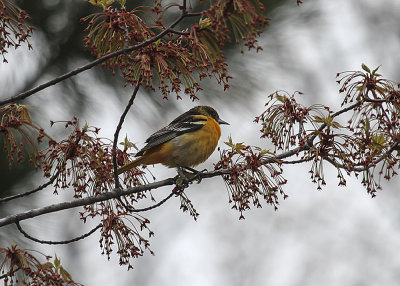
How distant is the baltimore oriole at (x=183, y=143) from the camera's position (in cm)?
451

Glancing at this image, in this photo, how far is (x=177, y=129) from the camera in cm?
471

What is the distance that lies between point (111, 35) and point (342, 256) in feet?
24.4

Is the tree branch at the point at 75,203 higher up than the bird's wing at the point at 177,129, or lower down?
lower down

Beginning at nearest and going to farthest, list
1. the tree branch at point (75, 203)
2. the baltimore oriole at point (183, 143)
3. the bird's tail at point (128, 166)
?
the tree branch at point (75, 203) → the bird's tail at point (128, 166) → the baltimore oriole at point (183, 143)

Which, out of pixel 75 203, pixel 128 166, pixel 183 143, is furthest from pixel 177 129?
pixel 75 203

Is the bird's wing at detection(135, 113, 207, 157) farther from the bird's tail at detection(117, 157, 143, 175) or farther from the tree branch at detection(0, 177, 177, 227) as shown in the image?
the tree branch at detection(0, 177, 177, 227)

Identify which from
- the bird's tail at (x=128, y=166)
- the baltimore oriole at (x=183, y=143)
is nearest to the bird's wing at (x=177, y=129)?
the baltimore oriole at (x=183, y=143)

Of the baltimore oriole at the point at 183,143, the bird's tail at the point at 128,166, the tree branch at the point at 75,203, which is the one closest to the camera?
the tree branch at the point at 75,203

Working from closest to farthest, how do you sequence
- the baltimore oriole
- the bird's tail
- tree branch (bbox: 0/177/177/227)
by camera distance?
tree branch (bbox: 0/177/177/227) < the bird's tail < the baltimore oriole

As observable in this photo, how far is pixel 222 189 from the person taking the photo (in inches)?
391

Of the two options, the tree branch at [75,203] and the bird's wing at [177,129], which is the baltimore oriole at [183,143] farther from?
the tree branch at [75,203]

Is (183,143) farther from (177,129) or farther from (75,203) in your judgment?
(75,203)

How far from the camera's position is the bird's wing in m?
4.51

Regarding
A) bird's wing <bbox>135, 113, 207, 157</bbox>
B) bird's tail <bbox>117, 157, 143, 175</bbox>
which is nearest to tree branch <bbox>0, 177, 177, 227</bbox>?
bird's tail <bbox>117, 157, 143, 175</bbox>
